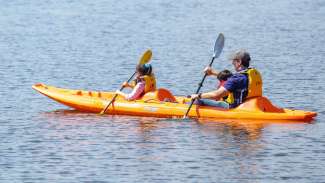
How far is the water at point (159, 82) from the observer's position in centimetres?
1808

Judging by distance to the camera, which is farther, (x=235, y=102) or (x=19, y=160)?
(x=235, y=102)

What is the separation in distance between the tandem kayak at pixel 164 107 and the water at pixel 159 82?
0.23 metres

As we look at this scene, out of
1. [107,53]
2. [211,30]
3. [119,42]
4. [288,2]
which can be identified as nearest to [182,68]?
[107,53]

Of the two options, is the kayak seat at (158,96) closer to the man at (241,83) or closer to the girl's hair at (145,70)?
the girl's hair at (145,70)

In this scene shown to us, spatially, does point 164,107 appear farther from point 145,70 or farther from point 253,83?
Result: point 253,83

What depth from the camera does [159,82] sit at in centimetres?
2864

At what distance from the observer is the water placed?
18.1m

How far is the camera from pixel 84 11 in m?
48.5

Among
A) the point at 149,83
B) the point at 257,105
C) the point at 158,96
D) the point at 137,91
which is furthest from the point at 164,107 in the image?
the point at 257,105

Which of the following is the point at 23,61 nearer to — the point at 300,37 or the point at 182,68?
the point at 182,68

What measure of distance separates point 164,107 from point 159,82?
6194 mm

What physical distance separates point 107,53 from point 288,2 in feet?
64.8

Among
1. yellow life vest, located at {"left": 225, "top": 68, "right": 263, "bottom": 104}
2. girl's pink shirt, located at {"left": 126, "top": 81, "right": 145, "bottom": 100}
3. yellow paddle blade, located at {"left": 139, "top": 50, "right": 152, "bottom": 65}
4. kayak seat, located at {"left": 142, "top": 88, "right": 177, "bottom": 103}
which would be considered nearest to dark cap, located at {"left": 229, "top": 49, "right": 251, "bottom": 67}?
yellow life vest, located at {"left": 225, "top": 68, "right": 263, "bottom": 104}

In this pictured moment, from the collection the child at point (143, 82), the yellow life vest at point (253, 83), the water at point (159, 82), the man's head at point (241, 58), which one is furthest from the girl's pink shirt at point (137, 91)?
the yellow life vest at point (253, 83)
